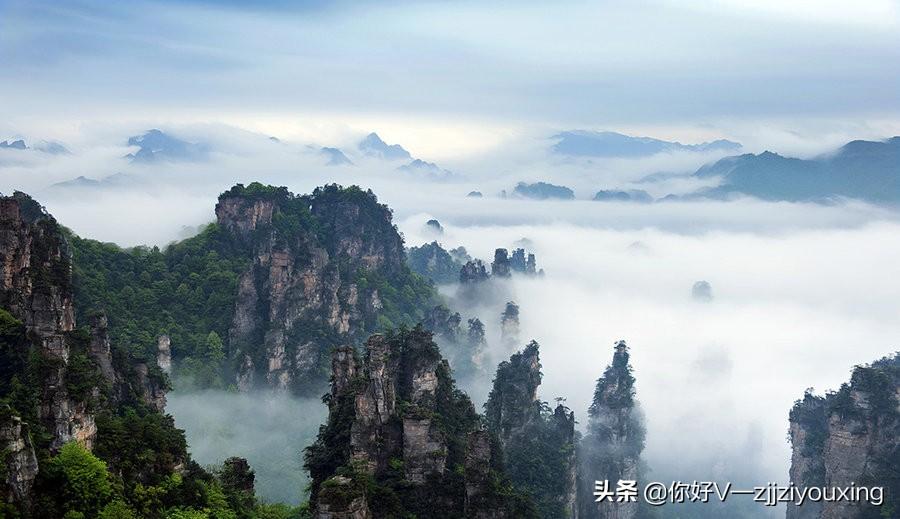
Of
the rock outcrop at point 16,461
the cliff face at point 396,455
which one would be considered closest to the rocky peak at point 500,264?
the cliff face at point 396,455

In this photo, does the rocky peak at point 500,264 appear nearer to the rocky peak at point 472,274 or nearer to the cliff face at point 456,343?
the rocky peak at point 472,274

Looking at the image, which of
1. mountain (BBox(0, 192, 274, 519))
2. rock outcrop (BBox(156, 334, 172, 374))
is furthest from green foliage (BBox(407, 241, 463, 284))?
mountain (BBox(0, 192, 274, 519))

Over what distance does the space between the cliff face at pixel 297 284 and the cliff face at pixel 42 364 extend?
28486 millimetres

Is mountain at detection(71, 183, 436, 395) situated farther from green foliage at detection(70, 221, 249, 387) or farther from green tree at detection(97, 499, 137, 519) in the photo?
green tree at detection(97, 499, 137, 519)

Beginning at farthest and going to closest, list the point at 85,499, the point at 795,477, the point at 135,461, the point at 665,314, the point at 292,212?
the point at 665,314, the point at 292,212, the point at 795,477, the point at 135,461, the point at 85,499

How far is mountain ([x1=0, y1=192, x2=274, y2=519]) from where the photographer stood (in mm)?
29625

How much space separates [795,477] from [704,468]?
2550cm

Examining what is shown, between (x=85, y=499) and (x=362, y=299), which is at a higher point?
(x=362, y=299)

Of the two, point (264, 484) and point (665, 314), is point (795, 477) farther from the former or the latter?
point (665, 314)

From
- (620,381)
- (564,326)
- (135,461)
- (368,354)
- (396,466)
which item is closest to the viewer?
(135,461)

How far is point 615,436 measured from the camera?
81750 mm

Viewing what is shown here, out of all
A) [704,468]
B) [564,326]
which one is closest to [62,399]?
[704,468]

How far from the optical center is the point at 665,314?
196 metres

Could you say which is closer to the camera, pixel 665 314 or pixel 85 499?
pixel 85 499
